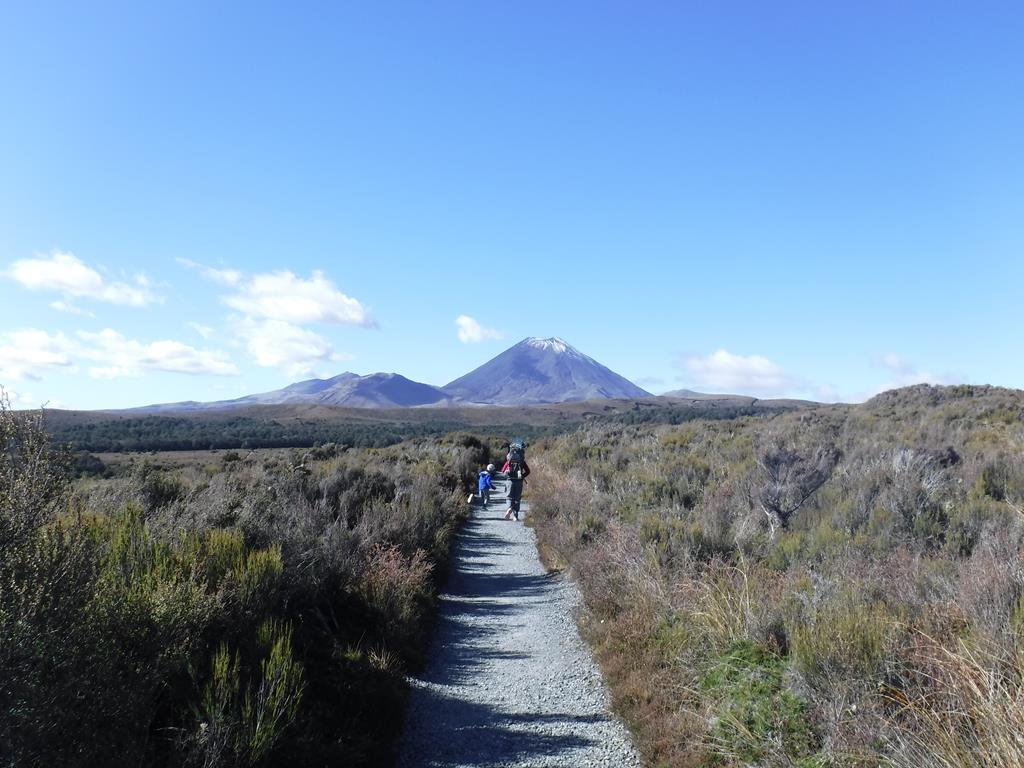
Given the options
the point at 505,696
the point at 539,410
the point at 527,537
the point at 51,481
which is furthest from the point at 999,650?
the point at 539,410

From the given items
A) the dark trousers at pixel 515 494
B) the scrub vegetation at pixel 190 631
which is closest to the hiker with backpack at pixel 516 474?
the dark trousers at pixel 515 494

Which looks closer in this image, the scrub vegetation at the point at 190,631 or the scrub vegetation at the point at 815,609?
the scrub vegetation at the point at 190,631

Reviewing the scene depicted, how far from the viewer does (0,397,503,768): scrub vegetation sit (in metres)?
2.96

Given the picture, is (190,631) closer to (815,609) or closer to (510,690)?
(510,690)

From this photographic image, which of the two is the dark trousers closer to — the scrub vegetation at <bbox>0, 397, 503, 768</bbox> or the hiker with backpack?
the hiker with backpack

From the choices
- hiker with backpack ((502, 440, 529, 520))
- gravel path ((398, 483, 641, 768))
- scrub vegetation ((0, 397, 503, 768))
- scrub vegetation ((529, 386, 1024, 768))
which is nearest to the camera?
scrub vegetation ((0, 397, 503, 768))

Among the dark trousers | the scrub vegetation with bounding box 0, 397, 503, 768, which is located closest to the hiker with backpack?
the dark trousers

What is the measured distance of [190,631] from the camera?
454cm

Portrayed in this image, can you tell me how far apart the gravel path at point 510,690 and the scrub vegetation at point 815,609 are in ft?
1.09

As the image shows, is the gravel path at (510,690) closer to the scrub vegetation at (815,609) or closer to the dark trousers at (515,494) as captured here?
the scrub vegetation at (815,609)

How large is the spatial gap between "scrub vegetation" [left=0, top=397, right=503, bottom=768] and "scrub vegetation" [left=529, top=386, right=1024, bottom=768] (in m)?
2.36

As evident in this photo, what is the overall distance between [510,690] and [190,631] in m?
3.25

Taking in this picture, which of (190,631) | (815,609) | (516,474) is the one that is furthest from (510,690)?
(516,474)

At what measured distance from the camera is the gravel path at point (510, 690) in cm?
522
